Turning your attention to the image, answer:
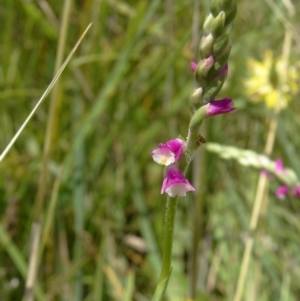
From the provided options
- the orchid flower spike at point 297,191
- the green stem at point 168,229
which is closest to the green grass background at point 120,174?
the orchid flower spike at point 297,191

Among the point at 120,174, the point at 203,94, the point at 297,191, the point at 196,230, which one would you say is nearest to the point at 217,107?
the point at 203,94

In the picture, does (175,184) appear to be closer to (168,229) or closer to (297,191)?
(168,229)

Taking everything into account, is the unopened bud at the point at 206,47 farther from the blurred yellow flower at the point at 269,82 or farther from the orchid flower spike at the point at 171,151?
the blurred yellow flower at the point at 269,82

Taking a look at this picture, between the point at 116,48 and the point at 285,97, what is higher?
the point at 116,48

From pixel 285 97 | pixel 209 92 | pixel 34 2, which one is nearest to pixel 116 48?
pixel 34 2

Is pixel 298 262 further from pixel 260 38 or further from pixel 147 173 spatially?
pixel 260 38

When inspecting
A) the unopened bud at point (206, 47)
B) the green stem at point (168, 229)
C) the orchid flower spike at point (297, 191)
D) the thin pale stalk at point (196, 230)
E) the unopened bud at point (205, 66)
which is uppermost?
the unopened bud at point (206, 47)

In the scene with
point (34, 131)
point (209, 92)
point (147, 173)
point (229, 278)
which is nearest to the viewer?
point (209, 92)

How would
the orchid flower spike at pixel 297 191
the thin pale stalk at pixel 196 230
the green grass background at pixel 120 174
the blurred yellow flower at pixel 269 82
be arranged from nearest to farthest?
the orchid flower spike at pixel 297 191, the thin pale stalk at pixel 196 230, the green grass background at pixel 120 174, the blurred yellow flower at pixel 269 82
